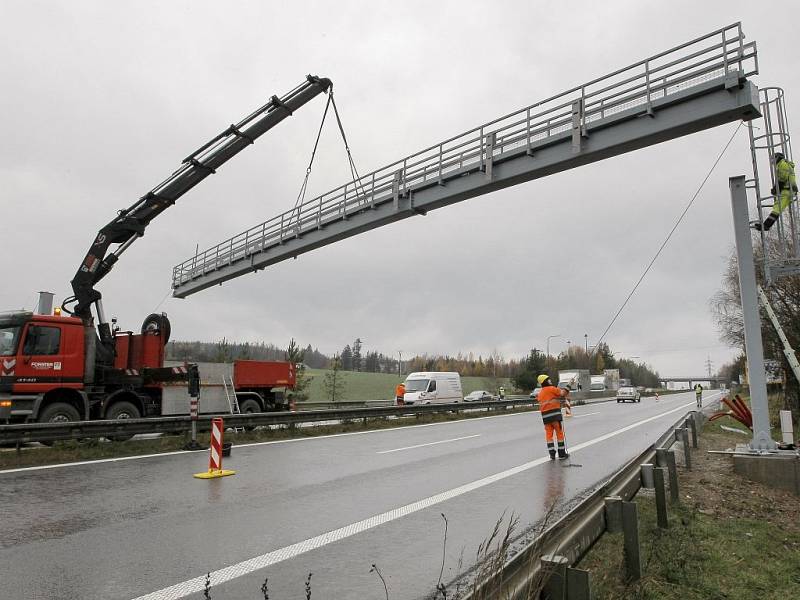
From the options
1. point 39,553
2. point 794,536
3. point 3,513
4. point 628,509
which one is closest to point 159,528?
point 39,553

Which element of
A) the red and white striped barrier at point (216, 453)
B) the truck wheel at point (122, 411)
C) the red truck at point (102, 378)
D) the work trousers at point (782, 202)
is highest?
the work trousers at point (782, 202)

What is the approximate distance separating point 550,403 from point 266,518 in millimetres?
6752

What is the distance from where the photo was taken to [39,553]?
5.15 m

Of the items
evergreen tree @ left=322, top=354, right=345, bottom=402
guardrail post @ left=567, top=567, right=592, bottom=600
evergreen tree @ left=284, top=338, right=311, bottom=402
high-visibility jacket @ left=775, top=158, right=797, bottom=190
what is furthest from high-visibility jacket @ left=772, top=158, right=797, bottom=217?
evergreen tree @ left=322, top=354, right=345, bottom=402

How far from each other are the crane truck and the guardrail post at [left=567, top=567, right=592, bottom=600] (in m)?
12.2

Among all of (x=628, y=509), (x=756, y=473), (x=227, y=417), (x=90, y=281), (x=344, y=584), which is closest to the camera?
(x=628, y=509)

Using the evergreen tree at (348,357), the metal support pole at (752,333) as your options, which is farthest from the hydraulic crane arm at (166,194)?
the evergreen tree at (348,357)

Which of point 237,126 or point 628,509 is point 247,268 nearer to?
point 237,126

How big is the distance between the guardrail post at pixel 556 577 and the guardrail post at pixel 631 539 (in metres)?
1.51

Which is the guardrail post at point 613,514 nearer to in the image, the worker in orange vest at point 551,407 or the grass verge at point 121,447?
the worker in orange vest at point 551,407

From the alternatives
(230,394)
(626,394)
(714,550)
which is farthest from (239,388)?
(626,394)

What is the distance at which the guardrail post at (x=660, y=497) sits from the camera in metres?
5.91

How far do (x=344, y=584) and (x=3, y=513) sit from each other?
475cm

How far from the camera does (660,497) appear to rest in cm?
603
